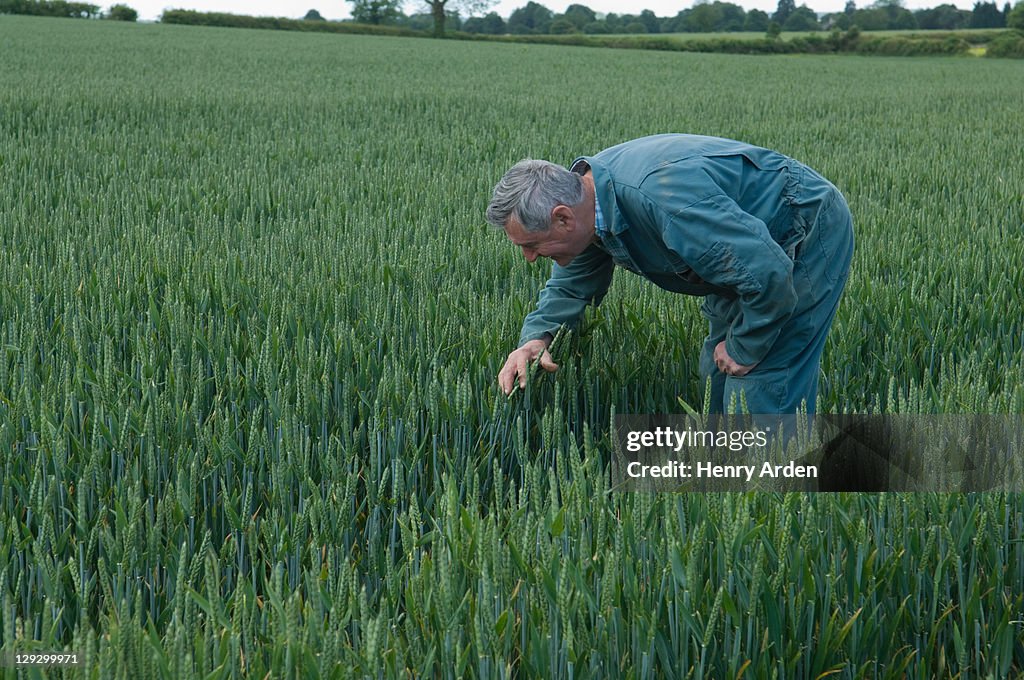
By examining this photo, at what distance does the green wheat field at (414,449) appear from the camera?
148 centimetres

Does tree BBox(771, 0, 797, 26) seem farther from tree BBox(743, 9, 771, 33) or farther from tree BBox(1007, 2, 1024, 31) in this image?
tree BBox(1007, 2, 1024, 31)

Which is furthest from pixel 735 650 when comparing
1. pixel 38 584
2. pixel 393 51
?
pixel 393 51

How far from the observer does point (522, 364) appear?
2.49 metres

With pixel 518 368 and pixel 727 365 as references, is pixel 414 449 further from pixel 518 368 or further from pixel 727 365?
pixel 727 365

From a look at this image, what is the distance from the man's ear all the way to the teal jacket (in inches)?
4.2

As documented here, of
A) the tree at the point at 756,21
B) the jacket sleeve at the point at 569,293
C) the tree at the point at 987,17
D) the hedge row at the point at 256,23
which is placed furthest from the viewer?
the tree at the point at 756,21

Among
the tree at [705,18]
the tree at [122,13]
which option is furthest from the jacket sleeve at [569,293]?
the tree at [705,18]

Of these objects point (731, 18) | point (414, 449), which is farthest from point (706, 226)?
point (731, 18)

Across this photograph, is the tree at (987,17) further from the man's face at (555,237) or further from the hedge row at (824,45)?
the man's face at (555,237)

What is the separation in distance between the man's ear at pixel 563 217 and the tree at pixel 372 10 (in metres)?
60.2

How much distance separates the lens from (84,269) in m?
3.85

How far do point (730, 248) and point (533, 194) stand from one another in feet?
1.51

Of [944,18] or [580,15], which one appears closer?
[944,18]

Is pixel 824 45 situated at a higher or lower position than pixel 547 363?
higher
